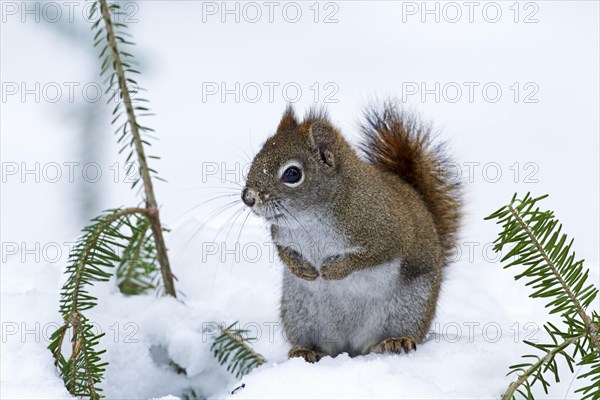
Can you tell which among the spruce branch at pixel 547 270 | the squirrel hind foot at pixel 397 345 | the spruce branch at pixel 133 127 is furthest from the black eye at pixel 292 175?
the spruce branch at pixel 547 270

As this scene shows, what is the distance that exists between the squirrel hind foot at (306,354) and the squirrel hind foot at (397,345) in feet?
0.51

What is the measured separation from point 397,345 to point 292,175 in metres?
0.49

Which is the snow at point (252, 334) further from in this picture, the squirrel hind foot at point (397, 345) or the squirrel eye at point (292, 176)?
the squirrel eye at point (292, 176)

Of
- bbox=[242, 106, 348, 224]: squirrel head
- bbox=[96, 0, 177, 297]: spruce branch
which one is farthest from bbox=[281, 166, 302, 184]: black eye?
bbox=[96, 0, 177, 297]: spruce branch

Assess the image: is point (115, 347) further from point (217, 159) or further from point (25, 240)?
point (217, 159)

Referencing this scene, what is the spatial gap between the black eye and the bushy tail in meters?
0.44

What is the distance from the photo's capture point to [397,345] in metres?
1.96

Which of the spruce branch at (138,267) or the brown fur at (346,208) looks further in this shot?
the spruce branch at (138,267)

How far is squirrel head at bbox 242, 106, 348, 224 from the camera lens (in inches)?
78.6

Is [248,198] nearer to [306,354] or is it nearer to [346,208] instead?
[346,208]

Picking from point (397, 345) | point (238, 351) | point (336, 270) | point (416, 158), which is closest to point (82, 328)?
point (238, 351)

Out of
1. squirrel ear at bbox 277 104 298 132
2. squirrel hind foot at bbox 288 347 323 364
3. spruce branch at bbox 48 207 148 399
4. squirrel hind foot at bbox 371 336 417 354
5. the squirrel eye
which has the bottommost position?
squirrel hind foot at bbox 288 347 323 364

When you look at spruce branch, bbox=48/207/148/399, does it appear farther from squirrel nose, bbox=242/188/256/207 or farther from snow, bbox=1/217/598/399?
squirrel nose, bbox=242/188/256/207

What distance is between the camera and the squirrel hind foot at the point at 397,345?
6.39 ft
